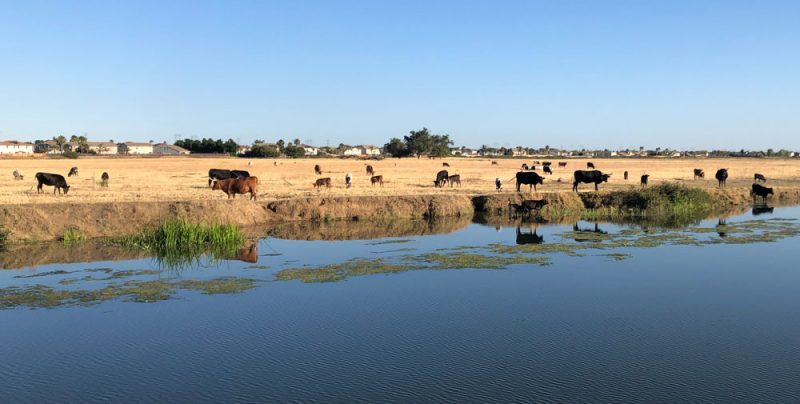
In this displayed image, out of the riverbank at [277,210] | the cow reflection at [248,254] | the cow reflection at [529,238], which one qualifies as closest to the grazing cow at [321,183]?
the riverbank at [277,210]

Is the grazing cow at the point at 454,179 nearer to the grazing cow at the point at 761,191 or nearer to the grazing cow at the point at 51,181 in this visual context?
→ the grazing cow at the point at 761,191

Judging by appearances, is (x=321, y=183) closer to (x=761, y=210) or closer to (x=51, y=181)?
(x=51, y=181)

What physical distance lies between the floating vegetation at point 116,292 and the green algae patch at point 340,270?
1.08 m

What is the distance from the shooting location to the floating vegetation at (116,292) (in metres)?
12.9

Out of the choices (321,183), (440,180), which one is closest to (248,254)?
(321,183)

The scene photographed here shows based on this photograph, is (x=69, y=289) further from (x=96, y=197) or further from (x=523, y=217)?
(x=523, y=217)

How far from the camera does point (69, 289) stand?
45.7 ft

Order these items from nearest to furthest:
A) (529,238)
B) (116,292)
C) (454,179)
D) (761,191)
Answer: (116,292), (529,238), (761,191), (454,179)

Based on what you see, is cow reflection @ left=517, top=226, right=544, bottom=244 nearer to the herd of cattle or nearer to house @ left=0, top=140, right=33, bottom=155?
the herd of cattle

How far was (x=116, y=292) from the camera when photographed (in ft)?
44.9

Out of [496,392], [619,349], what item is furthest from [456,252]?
[496,392]

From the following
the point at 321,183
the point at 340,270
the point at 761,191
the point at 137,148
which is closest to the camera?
the point at 340,270

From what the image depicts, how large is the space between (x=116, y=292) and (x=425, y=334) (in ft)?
22.3

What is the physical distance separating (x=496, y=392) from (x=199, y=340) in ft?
16.5
